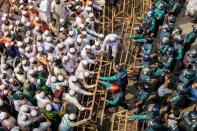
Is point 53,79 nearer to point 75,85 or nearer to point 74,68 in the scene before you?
point 75,85

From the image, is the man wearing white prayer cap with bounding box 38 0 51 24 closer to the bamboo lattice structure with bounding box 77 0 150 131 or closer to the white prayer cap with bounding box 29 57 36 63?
the bamboo lattice structure with bounding box 77 0 150 131

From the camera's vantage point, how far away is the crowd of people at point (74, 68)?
11.1 metres

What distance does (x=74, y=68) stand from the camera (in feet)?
41.1

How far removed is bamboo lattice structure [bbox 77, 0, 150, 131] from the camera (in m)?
12.2

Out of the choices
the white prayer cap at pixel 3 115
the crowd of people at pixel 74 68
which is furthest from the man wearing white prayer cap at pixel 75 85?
the white prayer cap at pixel 3 115

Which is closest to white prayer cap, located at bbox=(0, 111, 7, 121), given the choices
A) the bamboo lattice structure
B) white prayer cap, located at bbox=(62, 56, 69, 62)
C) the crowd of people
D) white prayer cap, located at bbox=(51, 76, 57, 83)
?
the crowd of people

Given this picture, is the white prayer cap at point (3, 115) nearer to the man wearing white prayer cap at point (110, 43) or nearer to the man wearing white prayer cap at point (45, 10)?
the man wearing white prayer cap at point (110, 43)

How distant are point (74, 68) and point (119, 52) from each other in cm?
268

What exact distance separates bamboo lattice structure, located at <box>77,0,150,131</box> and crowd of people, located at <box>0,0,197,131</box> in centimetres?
25

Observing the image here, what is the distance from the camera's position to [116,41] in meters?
13.3

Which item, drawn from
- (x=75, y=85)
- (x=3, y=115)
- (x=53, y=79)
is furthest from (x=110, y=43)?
(x=3, y=115)

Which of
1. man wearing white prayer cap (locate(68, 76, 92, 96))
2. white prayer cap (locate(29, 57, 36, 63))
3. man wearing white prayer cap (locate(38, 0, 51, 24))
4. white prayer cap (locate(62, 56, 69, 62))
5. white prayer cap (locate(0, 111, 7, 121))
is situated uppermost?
man wearing white prayer cap (locate(38, 0, 51, 24))

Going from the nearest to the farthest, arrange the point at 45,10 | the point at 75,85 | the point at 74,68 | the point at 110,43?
A: the point at 75,85 → the point at 74,68 → the point at 110,43 → the point at 45,10

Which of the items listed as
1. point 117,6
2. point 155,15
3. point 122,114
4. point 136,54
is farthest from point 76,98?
point 117,6
